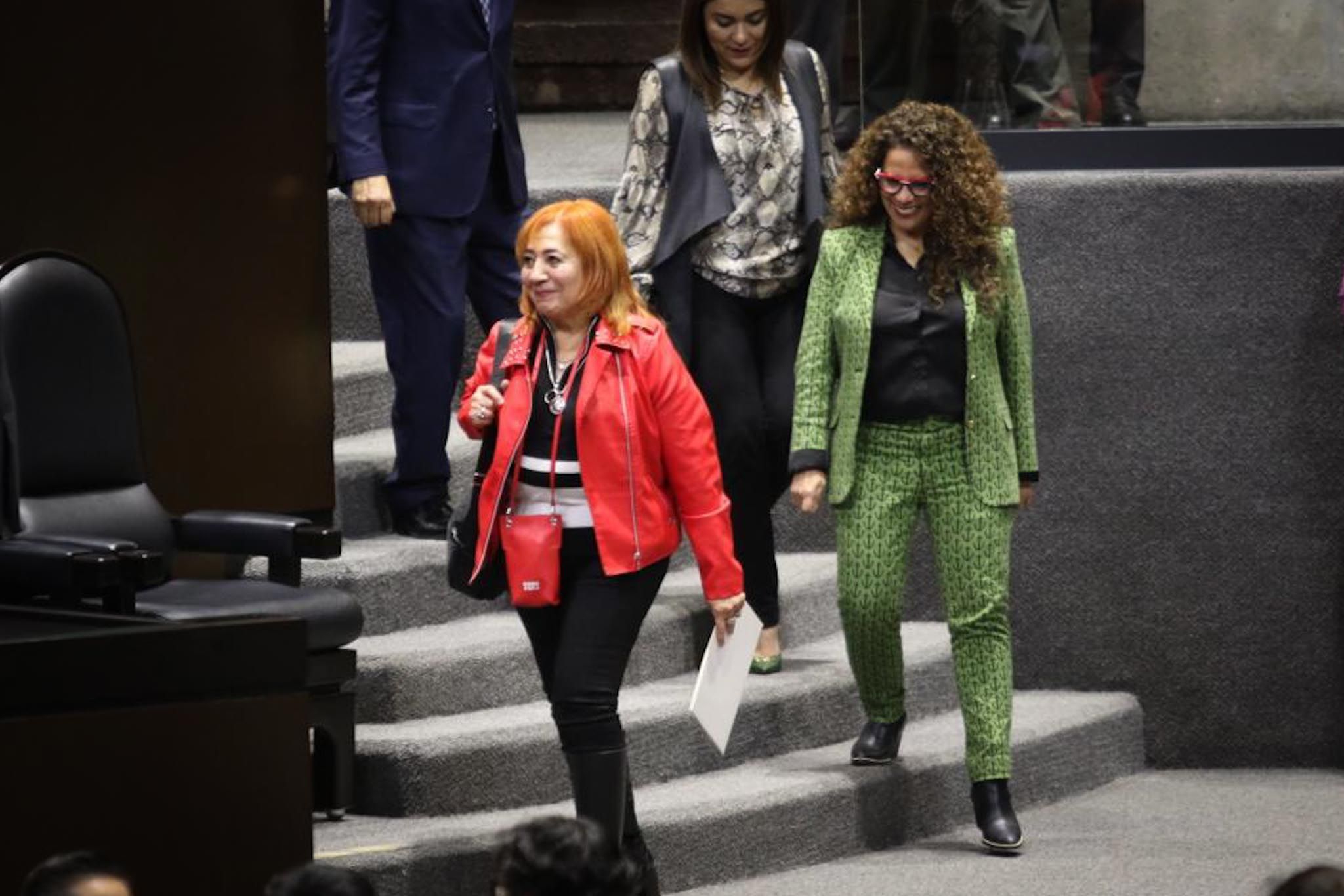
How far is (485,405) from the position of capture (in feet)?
17.4

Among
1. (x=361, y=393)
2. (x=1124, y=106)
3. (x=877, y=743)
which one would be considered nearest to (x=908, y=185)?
(x=877, y=743)

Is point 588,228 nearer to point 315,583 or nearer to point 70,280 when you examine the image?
point 70,280

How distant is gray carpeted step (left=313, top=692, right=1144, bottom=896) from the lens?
5.60 m

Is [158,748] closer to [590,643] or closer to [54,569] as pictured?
[54,569]

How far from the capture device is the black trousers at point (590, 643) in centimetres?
521

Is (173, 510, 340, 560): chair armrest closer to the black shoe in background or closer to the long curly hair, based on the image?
the long curly hair

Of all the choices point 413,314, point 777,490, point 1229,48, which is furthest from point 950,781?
point 1229,48

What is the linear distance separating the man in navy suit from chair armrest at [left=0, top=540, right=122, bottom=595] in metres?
1.91

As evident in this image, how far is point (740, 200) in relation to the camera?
6.36 meters

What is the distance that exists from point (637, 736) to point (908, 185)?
4.39ft

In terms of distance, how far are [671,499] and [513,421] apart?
0.34 m

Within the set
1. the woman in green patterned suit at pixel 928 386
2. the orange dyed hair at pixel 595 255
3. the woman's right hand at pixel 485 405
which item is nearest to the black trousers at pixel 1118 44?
the woman in green patterned suit at pixel 928 386

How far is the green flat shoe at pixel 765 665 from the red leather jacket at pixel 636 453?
4.70ft

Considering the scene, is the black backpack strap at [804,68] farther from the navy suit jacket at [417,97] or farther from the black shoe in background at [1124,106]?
the black shoe in background at [1124,106]
